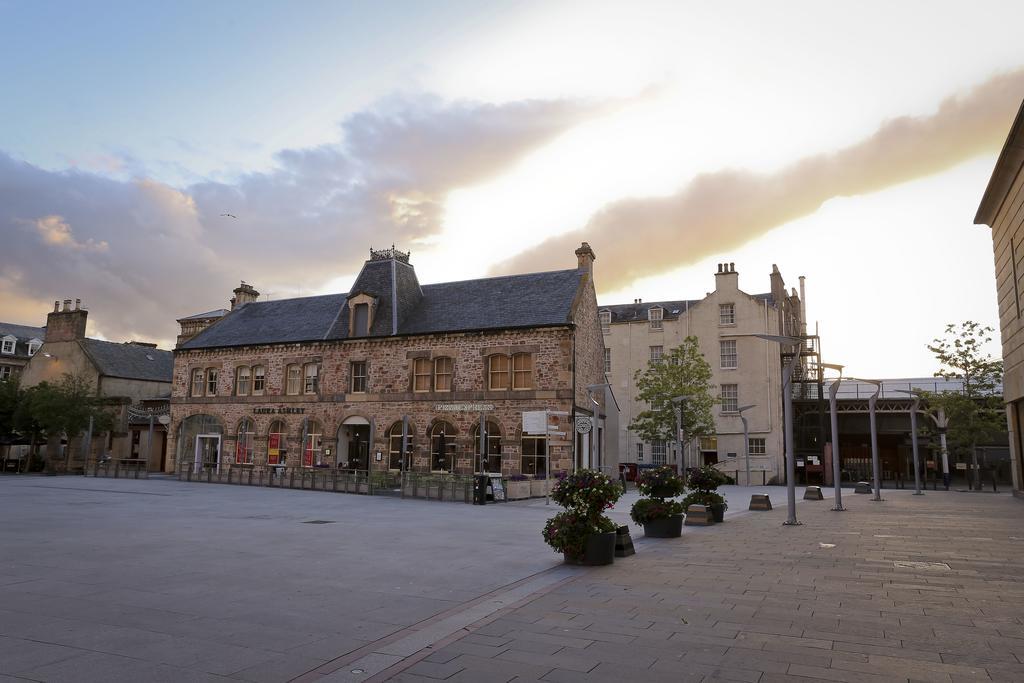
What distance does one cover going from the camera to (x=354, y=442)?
37.6 m

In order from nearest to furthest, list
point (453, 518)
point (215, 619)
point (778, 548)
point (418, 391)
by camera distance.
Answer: point (215, 619)
point (778, 548)
point (453, 518)
point (418, 391)

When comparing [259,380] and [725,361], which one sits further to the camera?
[725,361]

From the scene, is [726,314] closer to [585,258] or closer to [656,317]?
[656,317]

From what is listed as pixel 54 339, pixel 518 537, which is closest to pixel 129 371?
pixel 54 339

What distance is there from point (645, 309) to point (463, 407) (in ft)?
88.5

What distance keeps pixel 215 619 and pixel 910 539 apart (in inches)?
552

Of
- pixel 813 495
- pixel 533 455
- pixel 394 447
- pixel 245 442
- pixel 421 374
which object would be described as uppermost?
pixel 421 374

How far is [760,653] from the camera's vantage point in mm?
6199

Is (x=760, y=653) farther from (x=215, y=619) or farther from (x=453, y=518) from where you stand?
(x=453, y=518)

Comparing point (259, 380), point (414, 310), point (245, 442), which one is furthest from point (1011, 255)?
point (245, 442)

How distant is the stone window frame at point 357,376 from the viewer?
3741 centimetres

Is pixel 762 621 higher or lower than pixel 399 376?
lower

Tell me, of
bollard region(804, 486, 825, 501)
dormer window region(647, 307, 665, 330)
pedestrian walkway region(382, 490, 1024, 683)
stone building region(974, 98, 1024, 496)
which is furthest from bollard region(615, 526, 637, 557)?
dormer window region(647, 307, 665, 330)

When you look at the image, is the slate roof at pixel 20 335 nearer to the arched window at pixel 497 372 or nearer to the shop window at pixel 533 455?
the arched window at pixel 497 372
